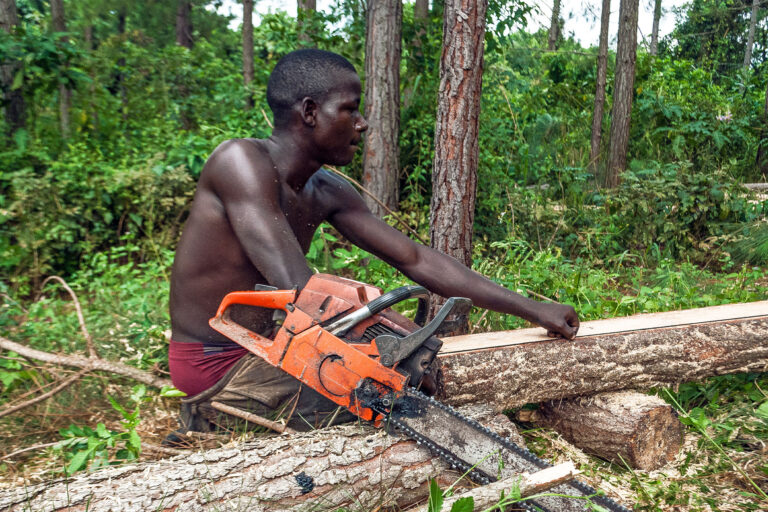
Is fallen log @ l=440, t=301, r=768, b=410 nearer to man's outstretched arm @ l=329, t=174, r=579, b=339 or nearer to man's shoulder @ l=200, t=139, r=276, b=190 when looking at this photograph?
man's outstretched arm @ l=329, t=174, r=579, b=339

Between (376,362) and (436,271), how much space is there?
872 millimetres

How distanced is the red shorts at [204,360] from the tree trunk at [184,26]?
35.7ft

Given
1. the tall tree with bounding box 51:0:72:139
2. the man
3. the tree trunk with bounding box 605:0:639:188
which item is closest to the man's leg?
the man

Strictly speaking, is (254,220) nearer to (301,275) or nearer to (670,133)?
(301,275)

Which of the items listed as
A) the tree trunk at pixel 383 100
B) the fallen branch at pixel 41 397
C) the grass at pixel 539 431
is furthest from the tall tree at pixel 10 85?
the fallen branch at pixel 41 397

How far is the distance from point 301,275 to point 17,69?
5.33 meters

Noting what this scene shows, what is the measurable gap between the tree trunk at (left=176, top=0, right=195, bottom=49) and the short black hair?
10.7m

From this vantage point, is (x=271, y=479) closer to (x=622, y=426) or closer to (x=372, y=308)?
(x=372, y=308)

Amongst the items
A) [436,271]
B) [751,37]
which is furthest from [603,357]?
[751,37]

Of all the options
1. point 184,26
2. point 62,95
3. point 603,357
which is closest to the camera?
point 603,357

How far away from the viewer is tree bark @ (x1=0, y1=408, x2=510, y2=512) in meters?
1.64

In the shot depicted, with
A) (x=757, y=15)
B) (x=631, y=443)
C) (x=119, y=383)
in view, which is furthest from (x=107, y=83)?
(x=757, y=15)

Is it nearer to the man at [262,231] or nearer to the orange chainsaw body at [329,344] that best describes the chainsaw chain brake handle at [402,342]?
the orange chainsaw body at [329,344]

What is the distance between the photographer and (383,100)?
211 inches
